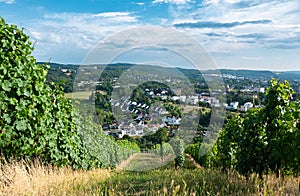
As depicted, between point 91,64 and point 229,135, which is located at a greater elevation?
point 91,64

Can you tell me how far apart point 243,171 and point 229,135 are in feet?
10.6

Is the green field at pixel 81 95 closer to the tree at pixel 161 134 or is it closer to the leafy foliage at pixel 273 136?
the tree at pixel 161 134

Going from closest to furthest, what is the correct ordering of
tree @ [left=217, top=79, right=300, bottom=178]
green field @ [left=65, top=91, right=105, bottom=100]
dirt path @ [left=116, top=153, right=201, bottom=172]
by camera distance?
tree @ [left=217, top=79, right=300, bottom=178] < green field @ [left=65, top=91, right=105, bottom=100] < dirt path @ [left=116, top=153, right=201, bottom=172]

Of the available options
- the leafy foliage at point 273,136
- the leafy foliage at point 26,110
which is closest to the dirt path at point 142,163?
the leafy foliage at point 26,110

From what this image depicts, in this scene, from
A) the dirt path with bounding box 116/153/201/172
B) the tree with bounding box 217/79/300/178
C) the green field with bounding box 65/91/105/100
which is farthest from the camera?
the dirt path with bounding box 116/153/201/172

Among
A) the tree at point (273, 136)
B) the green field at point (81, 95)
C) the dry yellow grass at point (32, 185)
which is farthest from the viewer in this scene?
the green field at point (81, 95)

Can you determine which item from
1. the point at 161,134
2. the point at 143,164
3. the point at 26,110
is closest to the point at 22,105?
the point at 26,110

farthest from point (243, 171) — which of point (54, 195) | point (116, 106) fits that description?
point (116, 106)

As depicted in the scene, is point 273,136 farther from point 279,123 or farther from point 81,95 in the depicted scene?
point 81,95

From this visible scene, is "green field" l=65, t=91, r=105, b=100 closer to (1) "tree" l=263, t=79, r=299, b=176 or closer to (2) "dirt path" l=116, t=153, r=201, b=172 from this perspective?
(2) "dirt path" l=116, t=153, r=201, b=172

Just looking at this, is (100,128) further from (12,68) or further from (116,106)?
(12,68)

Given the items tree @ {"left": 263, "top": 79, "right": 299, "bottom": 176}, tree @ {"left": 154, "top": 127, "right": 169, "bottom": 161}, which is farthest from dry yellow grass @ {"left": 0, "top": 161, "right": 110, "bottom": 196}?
tree @ {"left": 154, "top": 127, "right": 169, "bottom": 161}

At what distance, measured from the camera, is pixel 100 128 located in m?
13.4

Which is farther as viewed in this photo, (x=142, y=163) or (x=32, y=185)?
(x=142, y=163)
